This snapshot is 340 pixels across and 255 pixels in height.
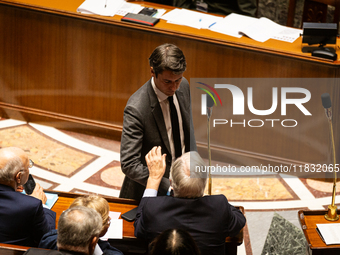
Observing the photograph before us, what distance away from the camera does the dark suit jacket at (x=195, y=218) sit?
7.50 feet

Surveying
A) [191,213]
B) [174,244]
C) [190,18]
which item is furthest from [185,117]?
[190,18]

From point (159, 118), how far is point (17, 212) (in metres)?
0.91

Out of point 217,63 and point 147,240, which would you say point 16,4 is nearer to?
point 217,63

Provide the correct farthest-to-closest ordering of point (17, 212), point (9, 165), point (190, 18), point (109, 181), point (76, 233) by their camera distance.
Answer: point (190, 18)
point (109, 181)
point (9, 165)
point (17, 212)
point (76, 233)

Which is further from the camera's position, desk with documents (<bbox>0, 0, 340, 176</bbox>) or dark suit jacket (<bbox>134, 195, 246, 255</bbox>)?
desk with documents (<bbox>0, 0, 340, 176</bbox>)

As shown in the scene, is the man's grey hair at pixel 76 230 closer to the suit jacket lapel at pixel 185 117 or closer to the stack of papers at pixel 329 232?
the suit jacket lapel at pixel 185 117

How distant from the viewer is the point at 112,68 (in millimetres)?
4887

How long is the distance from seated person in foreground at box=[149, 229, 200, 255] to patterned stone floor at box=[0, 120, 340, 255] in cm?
192

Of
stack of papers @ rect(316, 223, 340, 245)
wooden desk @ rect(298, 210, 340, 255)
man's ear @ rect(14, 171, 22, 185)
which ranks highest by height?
man's ear @ rect(14, 171, 22, 185)

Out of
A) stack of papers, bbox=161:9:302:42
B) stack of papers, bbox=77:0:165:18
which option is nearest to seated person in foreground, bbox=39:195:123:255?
stack of papers, bbox=161:9:302:42

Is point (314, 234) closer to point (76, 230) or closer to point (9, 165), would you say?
point (76, 230)

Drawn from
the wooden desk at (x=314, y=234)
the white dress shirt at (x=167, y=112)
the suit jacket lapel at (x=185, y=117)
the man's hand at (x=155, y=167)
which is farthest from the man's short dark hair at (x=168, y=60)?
the wooden desk at (x=314, y=234)

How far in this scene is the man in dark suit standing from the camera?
8.39ft

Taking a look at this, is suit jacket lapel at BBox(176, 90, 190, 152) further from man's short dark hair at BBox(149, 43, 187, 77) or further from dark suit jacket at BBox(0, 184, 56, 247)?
dark suit jacket at BBox(0, 184, 56, 247)
